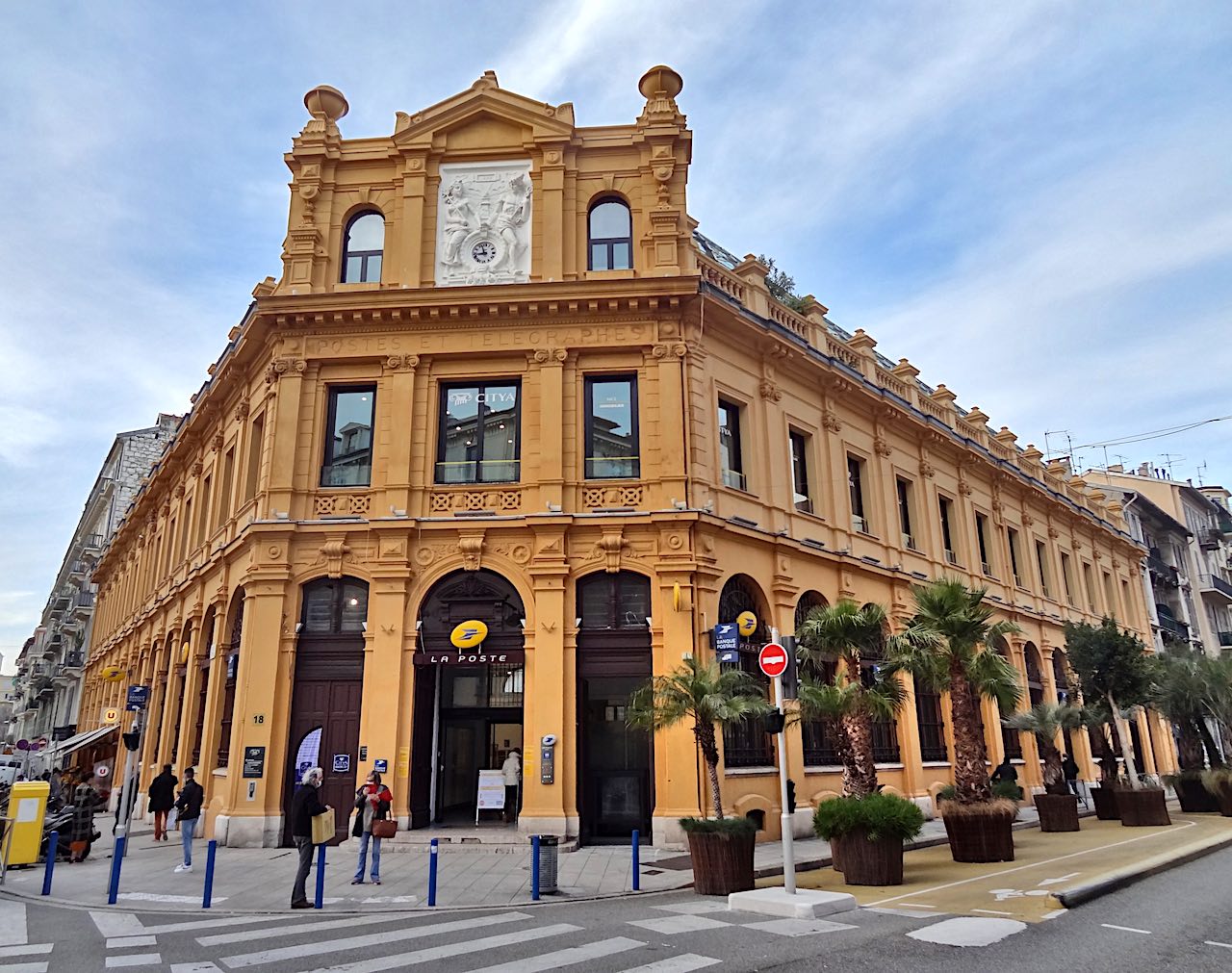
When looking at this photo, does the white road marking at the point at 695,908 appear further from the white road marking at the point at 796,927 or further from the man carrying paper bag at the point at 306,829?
the man carrying paper bag at the point at 306,829

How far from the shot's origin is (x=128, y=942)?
31.2 ft

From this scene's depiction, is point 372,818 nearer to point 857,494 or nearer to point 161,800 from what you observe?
point 161,800

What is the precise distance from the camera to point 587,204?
21000mm

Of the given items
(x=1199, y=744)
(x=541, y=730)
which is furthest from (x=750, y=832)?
(x=1199, y=744)

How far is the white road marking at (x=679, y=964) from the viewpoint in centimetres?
776

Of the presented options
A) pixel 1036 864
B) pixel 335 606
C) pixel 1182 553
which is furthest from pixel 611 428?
pixel 1182 553

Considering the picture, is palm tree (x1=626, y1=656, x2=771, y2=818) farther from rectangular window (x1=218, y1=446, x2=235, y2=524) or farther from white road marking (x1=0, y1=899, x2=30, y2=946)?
rectangular window (x1=218, y1=446, x2=235, y2=524)

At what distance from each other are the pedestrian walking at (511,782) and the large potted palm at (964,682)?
841cm

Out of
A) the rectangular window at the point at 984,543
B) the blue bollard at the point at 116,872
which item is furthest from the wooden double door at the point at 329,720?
the rectangular window at the point at 984,543

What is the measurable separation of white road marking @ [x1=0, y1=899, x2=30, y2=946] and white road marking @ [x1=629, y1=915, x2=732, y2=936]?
22.5 ft

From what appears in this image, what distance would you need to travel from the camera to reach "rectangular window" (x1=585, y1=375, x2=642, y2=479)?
63.6 feet

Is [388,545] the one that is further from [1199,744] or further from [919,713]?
[1199,744]

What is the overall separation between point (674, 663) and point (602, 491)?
402cm

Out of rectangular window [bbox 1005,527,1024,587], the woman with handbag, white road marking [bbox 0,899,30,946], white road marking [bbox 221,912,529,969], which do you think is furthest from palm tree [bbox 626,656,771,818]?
rectangular window [bbox 1005,527,1024,587]
